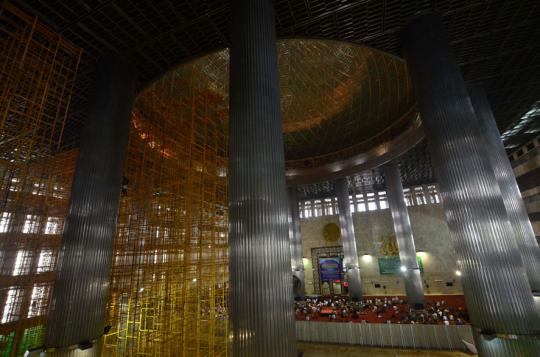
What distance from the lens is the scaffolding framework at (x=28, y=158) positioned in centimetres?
883

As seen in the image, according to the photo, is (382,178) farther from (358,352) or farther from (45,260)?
(45,260)

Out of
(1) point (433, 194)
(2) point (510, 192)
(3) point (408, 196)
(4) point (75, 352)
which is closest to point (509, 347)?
(2) point (510, 192)

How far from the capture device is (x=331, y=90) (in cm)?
2053

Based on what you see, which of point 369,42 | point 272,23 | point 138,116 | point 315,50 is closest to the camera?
point 272,23

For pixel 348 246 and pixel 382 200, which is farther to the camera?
pixel 382 200

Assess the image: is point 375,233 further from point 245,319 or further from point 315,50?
point 245,319

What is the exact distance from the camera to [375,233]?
37.2 m

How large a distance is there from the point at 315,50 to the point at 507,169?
1298 centimetres

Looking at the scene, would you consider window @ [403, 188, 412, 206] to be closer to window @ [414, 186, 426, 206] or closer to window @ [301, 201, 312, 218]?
window @ [414, 186, 426, 206]

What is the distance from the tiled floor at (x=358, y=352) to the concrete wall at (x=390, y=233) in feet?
72.3

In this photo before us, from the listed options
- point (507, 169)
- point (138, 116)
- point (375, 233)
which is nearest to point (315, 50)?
point (138, 116)

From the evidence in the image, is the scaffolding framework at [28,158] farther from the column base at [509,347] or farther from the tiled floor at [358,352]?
the tiled floor at [358,352]

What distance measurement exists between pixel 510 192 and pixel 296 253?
2015cm

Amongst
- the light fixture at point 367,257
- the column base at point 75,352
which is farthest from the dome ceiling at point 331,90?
the light fixture at point 367,257
